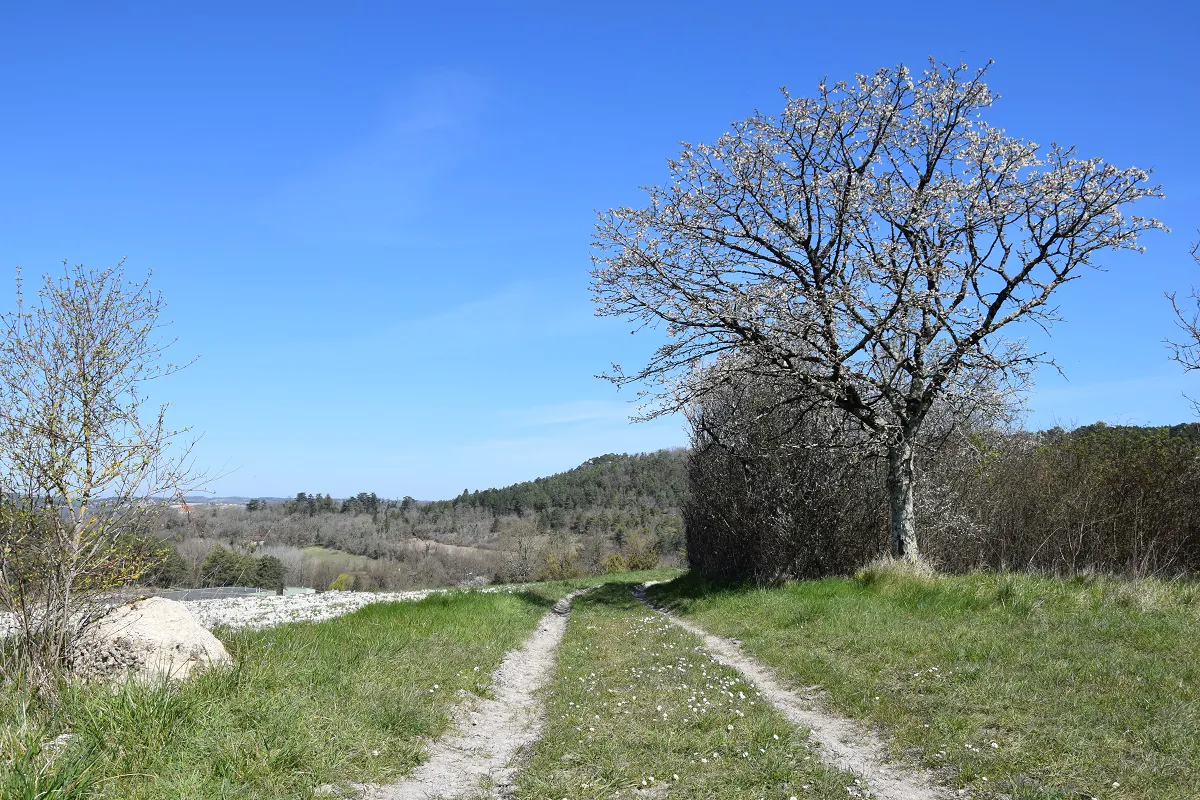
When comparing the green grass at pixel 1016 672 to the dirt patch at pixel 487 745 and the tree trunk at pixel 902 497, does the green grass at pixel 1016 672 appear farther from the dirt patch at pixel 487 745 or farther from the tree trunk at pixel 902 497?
the dirt patch at pixel 487 745

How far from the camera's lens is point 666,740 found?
639 centimetres

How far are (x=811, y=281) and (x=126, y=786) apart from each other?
48.1ft

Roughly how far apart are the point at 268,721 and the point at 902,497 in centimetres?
1344

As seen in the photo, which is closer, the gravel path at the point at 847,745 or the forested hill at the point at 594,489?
the gravel path at the point at 847,745

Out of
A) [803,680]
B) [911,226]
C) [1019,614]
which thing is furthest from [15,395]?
[911,226]

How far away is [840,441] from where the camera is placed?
17125 millimetres

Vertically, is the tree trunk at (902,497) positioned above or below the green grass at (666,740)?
above

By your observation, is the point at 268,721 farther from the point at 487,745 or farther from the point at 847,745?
the point at 847,745

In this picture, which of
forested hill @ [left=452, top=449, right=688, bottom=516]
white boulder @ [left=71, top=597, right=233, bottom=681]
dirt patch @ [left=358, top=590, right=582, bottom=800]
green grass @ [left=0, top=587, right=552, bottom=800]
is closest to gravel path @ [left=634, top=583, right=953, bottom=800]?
dirt patch @ [left=358, top=590, right=582, bottom=800]

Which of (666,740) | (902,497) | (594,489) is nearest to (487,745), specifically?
(666,740)

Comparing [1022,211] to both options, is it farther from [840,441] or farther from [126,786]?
[126,786]

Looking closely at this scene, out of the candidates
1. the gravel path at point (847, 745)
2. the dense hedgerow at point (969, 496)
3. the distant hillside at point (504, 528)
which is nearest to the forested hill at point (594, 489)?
the distant hillside at point (504, 528)

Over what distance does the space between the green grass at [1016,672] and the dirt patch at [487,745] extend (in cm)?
330

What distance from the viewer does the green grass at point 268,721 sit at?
482 centimetres
